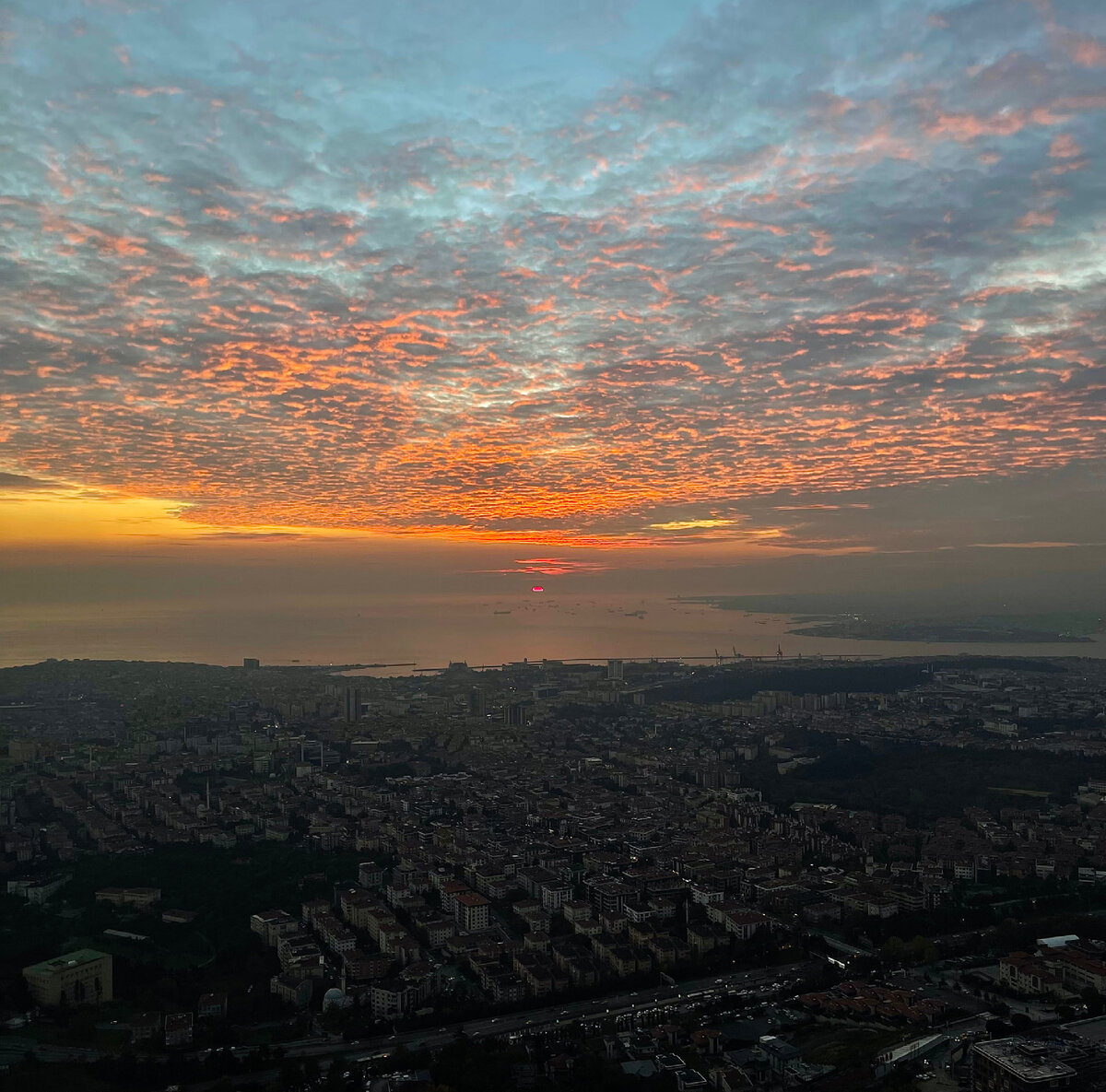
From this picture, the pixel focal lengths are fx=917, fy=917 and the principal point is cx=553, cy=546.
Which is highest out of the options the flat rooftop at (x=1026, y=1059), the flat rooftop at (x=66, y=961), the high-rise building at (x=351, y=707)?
the high-rise building at (x=351, y=707)

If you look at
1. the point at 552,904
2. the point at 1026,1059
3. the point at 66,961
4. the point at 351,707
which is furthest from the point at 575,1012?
the point at 351,707

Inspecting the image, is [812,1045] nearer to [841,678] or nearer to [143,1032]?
[143,1032]

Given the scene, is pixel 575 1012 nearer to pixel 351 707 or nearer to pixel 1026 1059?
pixel 1026 1059

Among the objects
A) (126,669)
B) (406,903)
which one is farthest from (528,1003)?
(126,669)

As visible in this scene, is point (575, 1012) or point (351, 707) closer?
point (575, 1012)

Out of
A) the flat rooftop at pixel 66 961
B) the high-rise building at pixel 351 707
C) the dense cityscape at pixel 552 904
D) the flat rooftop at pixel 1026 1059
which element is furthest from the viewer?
the high-rise building at pixel 351 707

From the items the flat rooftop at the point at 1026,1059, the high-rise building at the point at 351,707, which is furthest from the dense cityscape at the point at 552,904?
the high-rise building at the point at 351,707

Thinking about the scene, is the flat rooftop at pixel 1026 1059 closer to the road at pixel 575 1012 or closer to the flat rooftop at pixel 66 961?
the road at pixel 575 1012

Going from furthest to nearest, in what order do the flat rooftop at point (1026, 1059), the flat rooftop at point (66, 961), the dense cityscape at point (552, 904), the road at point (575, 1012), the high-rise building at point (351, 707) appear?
→ the high-rise building at point (351, 707) < the flat rooftop at point (66, 961) < the road at point (575, 1012) < the dense cityscape at point (552, 904) < the flat rooftop at point (1026, 1059)
